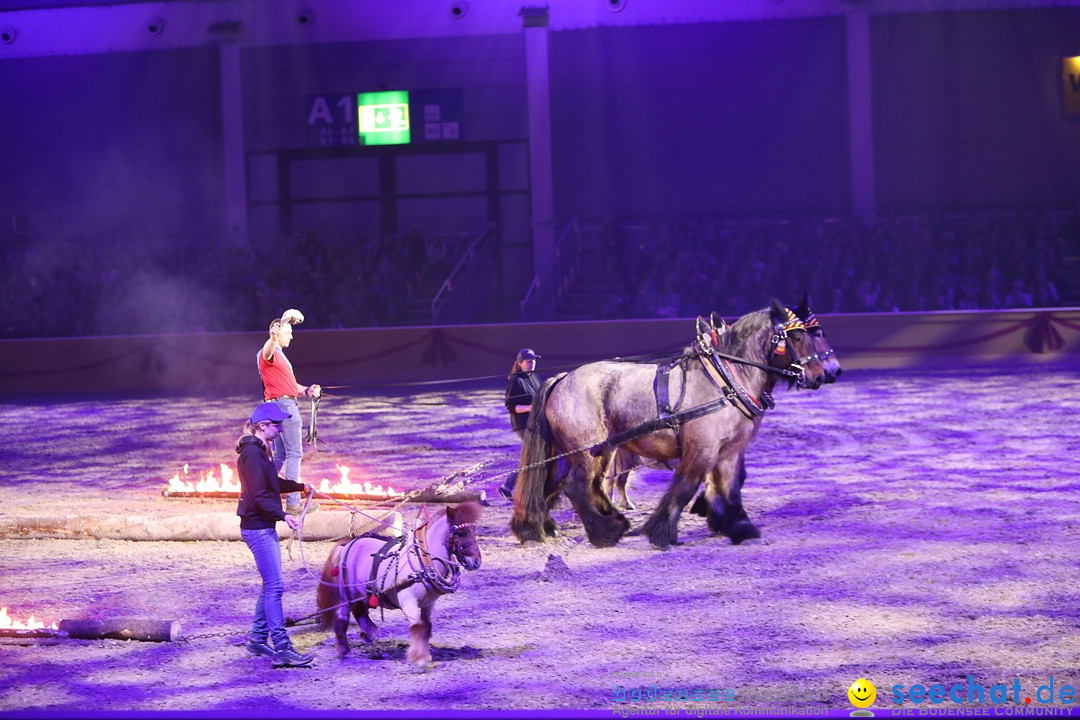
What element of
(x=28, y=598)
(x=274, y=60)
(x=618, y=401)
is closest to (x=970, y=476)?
(x=618, y=401)

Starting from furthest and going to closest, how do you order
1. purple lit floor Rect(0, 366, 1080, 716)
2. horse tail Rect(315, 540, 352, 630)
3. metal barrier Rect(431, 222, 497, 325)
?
metal barrier Rect(431, 222, 497, 325) → horse tail Rect(315, 540, 352, 630) → purple lit floor Rect(0, 366, 1080, 716)

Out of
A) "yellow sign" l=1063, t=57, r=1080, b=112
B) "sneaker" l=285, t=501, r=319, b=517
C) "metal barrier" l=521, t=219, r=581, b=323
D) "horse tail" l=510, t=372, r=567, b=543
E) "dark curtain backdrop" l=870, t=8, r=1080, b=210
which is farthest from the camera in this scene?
"dark curtain backdrop" l=870, t=8, r=1080, b=210

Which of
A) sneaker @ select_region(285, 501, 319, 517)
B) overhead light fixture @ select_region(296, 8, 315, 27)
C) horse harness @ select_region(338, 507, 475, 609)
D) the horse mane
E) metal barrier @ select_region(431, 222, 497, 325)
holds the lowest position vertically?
sneaker @ select_region(285, 501, 319, 517)

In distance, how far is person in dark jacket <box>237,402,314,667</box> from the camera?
6.33 m

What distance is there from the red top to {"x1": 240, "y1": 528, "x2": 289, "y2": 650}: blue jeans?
138 inches

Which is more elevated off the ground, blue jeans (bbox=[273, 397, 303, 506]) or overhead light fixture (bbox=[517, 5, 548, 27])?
overhead light fixture (bbox=[517, 5, 548, 27])

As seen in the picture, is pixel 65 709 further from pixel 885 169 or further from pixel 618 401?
pixel 885 169

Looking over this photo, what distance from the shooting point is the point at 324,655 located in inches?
260

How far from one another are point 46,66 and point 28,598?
27154 mm

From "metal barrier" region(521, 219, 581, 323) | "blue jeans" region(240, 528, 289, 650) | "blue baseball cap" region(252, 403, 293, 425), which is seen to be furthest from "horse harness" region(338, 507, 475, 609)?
"metal barrier" region(521, 219, 581, 323)

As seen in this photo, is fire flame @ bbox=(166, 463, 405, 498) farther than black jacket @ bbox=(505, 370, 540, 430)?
Yes

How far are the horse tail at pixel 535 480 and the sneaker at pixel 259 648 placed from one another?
10.1 feet

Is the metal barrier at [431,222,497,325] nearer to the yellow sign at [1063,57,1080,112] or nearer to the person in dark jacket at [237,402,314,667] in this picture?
the yellow sign at [1063,57,1080,112]

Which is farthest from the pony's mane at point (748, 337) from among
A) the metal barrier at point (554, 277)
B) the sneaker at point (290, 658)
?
the metal barrier at point (554, 277)
